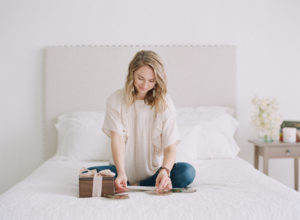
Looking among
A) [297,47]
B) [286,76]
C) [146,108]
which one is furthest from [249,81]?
[146,108]

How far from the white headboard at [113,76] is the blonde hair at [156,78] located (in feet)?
3.59

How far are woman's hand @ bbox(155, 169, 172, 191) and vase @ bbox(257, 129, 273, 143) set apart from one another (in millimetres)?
1396

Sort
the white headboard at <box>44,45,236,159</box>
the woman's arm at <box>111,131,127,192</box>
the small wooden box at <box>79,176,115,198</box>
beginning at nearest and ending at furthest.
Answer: the small wooden box at <box>79,176,115,198</box>
the woman's arm at <box>111,131,127,192</box>
the white headboard at <box>44,45,236,159</box>

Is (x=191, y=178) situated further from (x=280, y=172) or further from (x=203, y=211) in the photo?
(x=280, y=172)

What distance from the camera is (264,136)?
8.70 feet

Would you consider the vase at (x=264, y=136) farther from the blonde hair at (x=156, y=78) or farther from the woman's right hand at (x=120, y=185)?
the woman's right hand at (x=120, y=185)

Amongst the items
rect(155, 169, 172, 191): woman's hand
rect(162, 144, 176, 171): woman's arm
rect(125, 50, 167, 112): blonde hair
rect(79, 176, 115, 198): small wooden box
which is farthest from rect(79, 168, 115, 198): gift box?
rect(125, 50, 167, 112): blonde hair

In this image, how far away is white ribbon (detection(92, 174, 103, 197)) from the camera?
1416 millimetres

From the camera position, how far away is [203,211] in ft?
4.11

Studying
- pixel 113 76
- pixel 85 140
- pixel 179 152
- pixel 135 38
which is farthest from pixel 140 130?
pixel 135 38

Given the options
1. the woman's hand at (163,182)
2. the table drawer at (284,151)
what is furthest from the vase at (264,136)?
the woman's hand at (163,182)

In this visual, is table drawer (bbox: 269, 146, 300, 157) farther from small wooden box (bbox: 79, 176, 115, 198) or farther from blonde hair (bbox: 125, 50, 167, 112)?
small wooden box (bbox: 79, 176, 115, 198)

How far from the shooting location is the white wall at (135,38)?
2811mm

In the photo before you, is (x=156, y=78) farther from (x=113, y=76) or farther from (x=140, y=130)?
(x=113, y=76)
